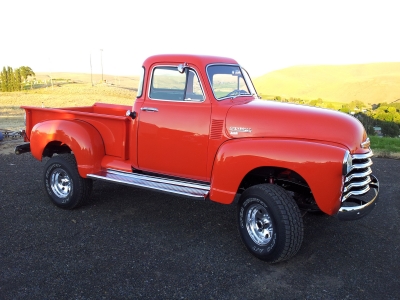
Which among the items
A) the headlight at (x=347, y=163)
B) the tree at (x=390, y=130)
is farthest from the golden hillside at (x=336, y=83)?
the headlight at (x=347, y=163)

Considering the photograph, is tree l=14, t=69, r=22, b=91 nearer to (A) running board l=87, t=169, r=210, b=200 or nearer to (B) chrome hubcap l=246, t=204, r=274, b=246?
(A) running board l=87, t=169, r=210, b=200

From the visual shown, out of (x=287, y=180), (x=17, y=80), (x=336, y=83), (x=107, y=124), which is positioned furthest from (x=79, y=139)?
(x=336, y=83)

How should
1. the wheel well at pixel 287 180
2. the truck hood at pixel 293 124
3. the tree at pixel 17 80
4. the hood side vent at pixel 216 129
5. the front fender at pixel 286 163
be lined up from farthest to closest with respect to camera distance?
the tree at pixel 17 80, the hood side vent at pixel 216 129, the wheel well at pixel 287 180, the truck hood at pixel 293 124, the front fender at pixel 286 163

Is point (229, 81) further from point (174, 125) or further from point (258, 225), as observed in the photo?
point (258, 225)

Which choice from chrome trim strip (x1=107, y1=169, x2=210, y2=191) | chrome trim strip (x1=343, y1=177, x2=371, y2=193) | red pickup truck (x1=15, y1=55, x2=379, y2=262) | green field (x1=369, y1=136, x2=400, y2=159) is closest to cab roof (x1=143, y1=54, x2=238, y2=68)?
red pickup truck (x1=15, y1=55, x2=379, y2=262)

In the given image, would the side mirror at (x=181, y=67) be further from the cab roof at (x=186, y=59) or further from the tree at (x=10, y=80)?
the tree at (x=10, y=80)

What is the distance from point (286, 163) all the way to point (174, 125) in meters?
1.55

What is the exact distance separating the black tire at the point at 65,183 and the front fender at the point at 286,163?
82.7 inches

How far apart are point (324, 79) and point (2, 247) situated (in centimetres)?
7865

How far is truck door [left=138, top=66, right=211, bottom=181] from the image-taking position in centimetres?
464

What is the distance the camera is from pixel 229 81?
5.12 meters

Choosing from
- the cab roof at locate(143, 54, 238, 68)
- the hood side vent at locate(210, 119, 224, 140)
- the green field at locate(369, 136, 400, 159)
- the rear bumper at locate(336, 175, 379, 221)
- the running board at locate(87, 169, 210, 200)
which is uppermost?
the cab roof at locate(143, 54, 238, 68)

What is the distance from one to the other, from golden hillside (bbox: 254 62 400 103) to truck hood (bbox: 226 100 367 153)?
42.7 metres

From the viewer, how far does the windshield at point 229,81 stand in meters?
4.83
